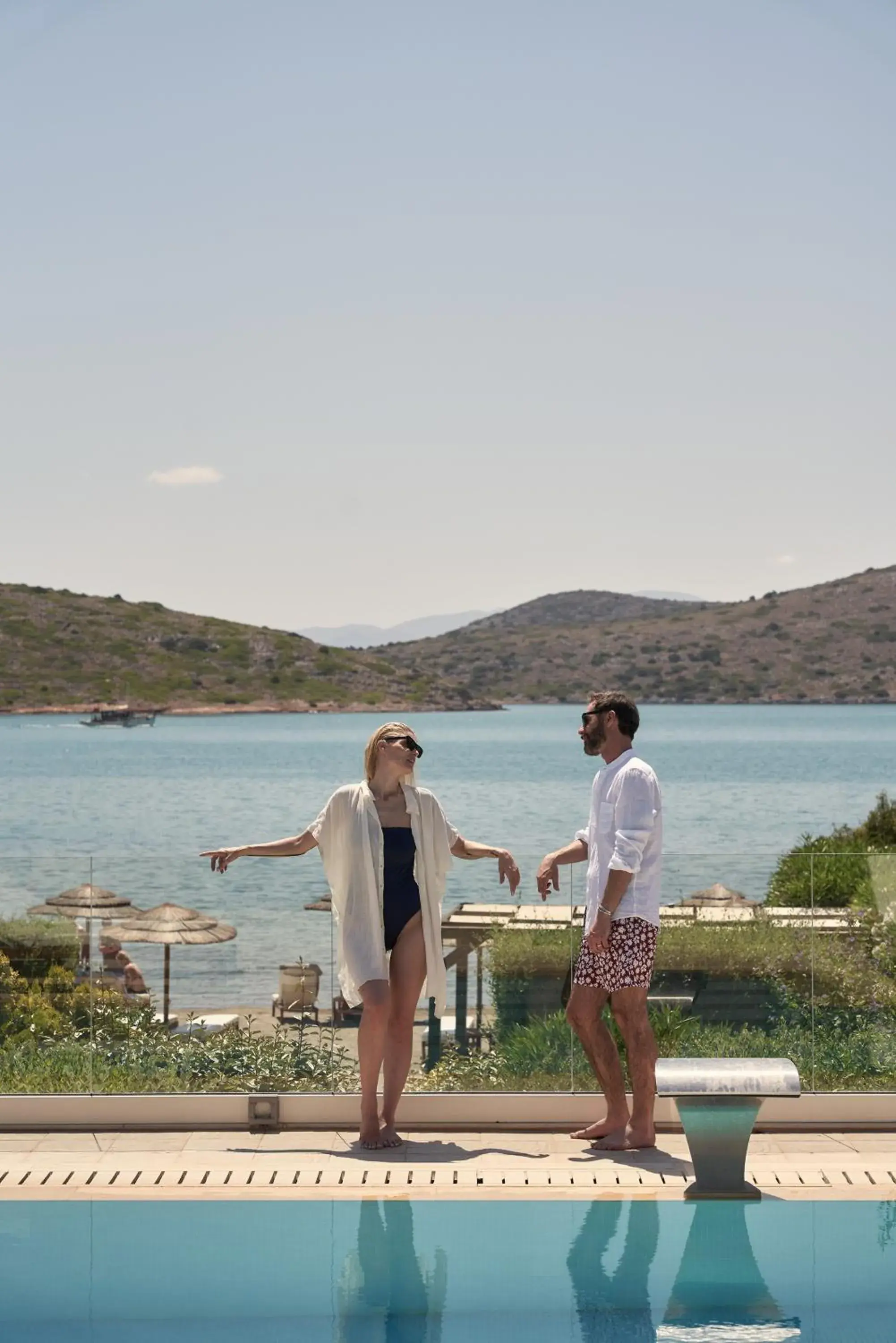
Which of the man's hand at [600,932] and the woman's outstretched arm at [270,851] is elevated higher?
the woman's outstretched arm at [270,851]

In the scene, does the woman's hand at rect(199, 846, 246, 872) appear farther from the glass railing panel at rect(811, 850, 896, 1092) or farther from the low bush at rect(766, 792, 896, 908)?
the glass railing panel at rect(811, 850, 896, 1092)

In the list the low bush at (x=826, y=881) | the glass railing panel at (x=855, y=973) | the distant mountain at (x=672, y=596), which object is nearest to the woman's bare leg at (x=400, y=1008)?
the low bush at (x=826, y=881)

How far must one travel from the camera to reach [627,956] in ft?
19.8

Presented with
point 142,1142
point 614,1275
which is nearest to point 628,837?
point 614,1275

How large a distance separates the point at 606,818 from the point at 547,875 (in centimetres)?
29

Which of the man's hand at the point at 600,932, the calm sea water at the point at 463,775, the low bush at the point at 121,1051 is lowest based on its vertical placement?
the calm sea water at the point at 463,775

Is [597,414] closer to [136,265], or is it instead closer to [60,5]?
[136,265]

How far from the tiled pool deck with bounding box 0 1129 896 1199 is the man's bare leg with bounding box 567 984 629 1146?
0.39ft

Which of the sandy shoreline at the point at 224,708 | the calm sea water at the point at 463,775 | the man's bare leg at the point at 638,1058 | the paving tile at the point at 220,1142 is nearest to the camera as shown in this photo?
the man's bare leg at the point at 638,1058

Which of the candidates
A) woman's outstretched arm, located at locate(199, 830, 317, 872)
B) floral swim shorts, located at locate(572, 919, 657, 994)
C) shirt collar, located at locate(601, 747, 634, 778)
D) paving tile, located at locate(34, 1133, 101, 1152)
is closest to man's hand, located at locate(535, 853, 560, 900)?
floral swim shorts, located at locate(572, 919, 657, 994)

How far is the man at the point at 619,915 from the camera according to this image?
5910 millimetres

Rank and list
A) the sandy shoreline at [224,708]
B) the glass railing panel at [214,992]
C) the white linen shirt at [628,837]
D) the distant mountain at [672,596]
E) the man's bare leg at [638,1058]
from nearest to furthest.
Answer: the white linen shirt at [628,837] < the man's bare leg at [638,1058] < the glass railing panel at [214,992] < the distant mountain at [672,596] < the sandy shoreline at [224,708]

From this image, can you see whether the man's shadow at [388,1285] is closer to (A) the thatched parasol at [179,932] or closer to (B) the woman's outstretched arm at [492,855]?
(B) the woman's outstretched arm at [492,855]

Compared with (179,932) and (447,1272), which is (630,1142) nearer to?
(447,1272)
